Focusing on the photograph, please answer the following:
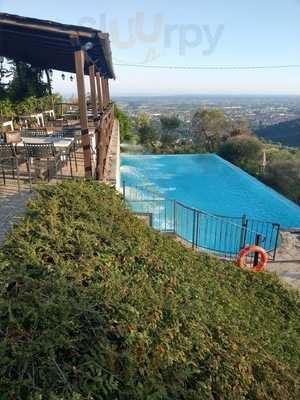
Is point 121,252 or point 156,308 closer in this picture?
point 156,308

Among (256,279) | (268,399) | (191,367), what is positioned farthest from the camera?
(256,279)

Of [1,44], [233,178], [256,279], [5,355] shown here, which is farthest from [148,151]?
[5,355]

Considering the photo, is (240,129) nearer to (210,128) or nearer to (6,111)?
(210,128)

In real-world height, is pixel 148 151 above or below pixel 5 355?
below

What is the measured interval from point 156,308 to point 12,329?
1102 millimetres

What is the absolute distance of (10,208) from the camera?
4973 millimetres

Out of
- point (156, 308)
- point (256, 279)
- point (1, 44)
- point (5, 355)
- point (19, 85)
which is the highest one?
point (1, 44)

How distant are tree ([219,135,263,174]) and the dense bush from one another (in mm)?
15676

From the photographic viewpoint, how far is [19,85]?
13945 millimetres

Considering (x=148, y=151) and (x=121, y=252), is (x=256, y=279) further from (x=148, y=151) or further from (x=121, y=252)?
Result: (x=148, y=151)

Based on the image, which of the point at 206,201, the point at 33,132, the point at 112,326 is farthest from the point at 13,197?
the point at 206,201

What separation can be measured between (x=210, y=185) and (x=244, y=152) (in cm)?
522

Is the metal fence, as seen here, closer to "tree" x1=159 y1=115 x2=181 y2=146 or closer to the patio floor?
the patio floor

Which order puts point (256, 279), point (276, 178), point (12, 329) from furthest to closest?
point (276, 178) → point (256, 279) → point (12, 329)
